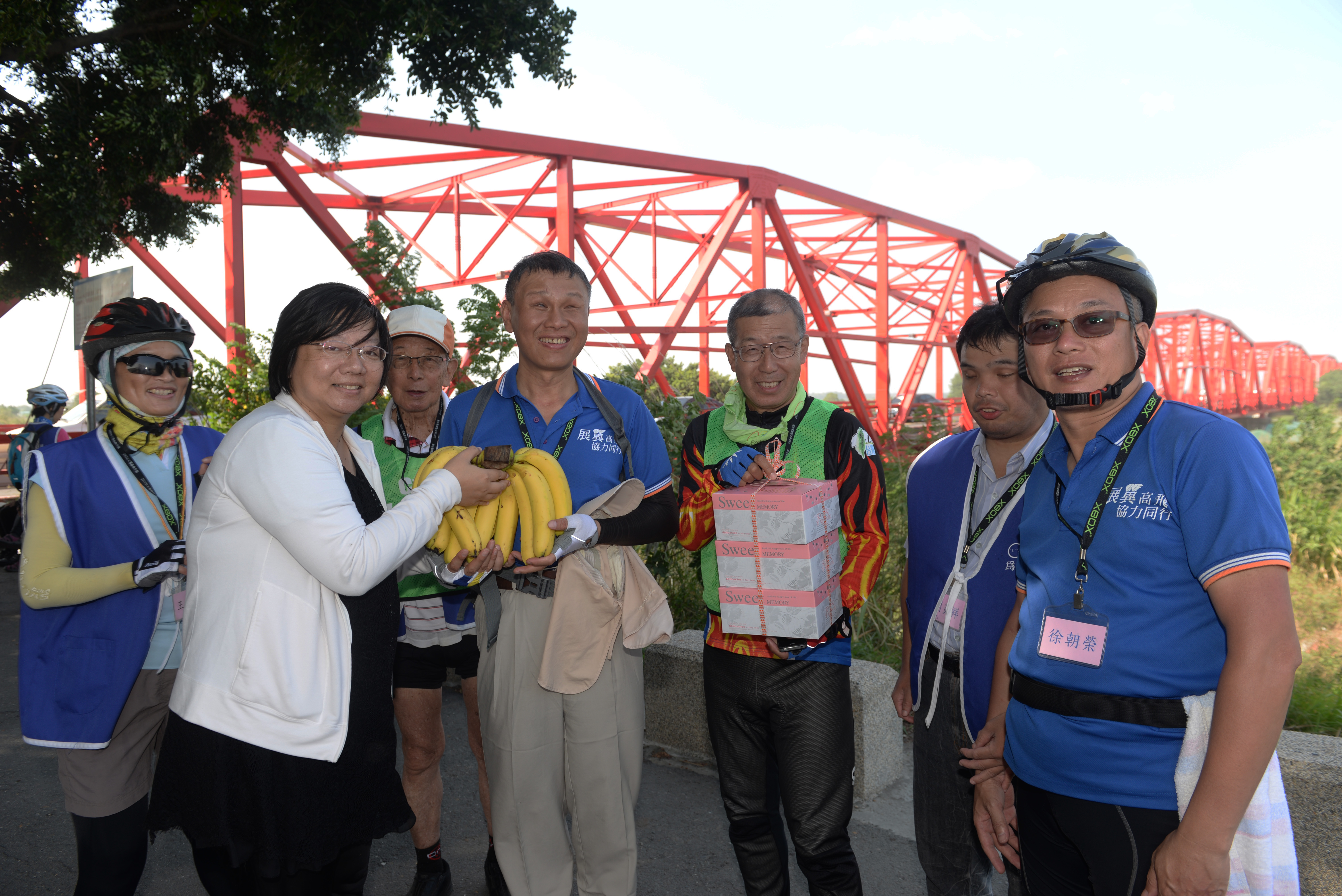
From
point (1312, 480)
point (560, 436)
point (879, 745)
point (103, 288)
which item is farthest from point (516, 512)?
point (1312, 480)

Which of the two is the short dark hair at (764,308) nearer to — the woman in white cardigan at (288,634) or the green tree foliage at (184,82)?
the woman in white cardigan at (288,634)

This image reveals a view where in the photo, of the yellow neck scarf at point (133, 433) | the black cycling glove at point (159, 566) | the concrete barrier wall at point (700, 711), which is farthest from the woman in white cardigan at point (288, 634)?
the concrete barrier wall at point (700, 711)

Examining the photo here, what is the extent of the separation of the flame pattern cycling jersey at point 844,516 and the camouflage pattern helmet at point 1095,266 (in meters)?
0.93

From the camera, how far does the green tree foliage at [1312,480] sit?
9898 millimetres

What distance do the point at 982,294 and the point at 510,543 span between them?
1236 inches

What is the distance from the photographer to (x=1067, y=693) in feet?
5.49

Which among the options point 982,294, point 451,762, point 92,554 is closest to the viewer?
point 92,554

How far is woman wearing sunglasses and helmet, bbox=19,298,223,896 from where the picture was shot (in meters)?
2.35

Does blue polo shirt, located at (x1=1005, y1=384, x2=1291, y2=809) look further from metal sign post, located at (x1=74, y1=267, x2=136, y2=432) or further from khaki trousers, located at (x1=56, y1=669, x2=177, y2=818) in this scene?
metal sign post, located at (x1=74, y1=267, x2=136, y2=432)

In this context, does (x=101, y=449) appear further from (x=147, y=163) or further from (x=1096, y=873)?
(x=147, y=163)

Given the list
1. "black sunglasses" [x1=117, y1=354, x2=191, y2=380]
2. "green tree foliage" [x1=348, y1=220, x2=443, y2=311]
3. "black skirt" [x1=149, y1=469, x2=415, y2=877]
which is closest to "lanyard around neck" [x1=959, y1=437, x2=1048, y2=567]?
"black skirt" [x1=149, y1=469, x2=415, y2=877]

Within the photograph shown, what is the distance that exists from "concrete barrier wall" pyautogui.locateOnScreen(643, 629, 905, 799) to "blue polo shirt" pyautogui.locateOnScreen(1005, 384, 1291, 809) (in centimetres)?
223

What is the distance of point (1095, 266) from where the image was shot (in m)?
1.72

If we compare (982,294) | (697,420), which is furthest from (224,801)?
(982,294)
